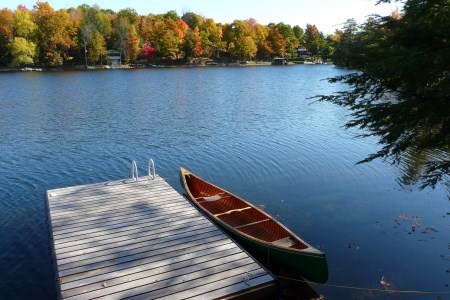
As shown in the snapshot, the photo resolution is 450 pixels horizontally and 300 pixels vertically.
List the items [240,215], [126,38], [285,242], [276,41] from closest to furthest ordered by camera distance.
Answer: [285,242] < [240,215] < [126,38] < [276,41]

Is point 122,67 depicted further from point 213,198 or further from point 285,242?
point 285,242

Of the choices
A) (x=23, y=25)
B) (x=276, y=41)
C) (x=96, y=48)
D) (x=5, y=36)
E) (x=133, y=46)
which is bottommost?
(x=96, y=48)

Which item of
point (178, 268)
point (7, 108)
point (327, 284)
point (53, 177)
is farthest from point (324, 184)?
point (7, 108)

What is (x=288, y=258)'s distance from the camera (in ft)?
32.7

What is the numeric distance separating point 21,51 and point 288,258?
9939 cm

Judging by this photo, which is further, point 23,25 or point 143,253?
point 23,25

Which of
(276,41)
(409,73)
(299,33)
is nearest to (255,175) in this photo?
(409,73)

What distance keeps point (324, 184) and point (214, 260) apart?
10389 millimetres

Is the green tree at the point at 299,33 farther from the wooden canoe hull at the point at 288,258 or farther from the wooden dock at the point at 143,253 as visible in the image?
the wooden canoe hull at the point at 288,258

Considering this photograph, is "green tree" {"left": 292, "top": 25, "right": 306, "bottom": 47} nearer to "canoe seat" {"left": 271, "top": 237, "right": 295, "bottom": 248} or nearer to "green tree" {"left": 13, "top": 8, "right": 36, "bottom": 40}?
"green tree" {"left": 13, "top": 8, "right": 36, "bottom": 40}

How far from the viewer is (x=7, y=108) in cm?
3894

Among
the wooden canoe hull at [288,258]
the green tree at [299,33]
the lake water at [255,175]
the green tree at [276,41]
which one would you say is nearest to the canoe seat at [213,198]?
the wooden canoe hull at [288,258]

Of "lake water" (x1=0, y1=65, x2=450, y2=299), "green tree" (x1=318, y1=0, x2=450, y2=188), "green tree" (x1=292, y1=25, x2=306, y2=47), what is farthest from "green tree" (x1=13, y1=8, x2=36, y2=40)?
"green tree" (x1=318, y1=0, x2=450, y2=188)

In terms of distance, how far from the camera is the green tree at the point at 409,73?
6.30 metres
